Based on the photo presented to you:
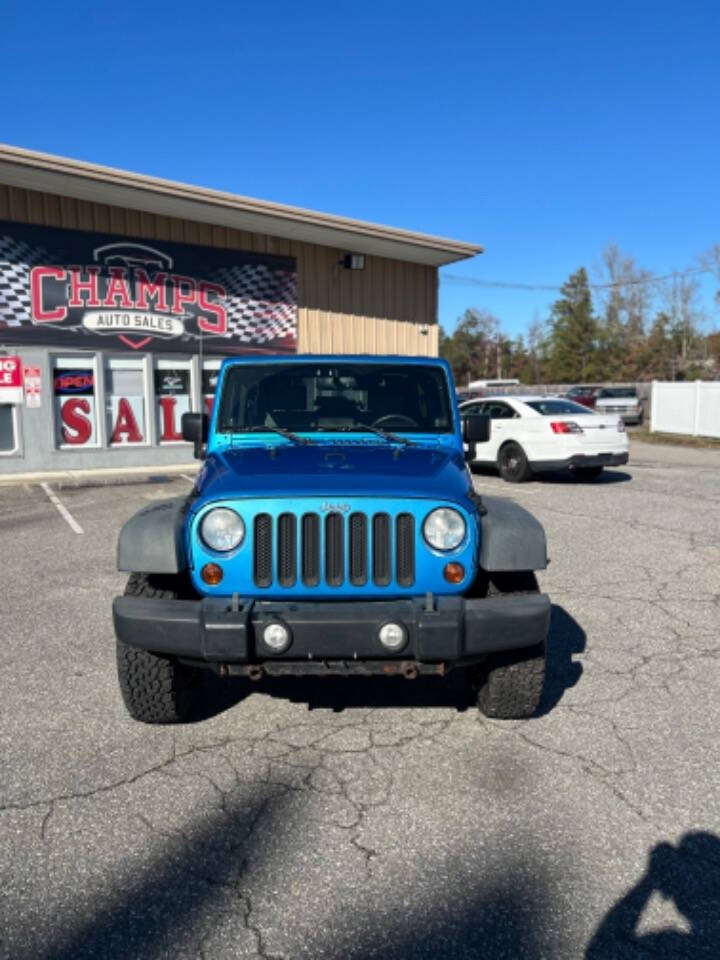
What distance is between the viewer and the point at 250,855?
274 centimetres

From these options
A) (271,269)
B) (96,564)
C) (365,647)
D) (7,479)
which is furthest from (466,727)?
(271,269)

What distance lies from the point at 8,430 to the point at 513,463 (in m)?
9.39

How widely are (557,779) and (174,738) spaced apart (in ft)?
5.99

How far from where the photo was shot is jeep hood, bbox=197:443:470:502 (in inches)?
130

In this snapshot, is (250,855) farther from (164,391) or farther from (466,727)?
(164,391)

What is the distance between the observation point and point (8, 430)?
14.0 meters

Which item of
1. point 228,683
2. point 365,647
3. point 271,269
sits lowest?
point 228,683

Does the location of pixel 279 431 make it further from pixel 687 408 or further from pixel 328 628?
pixel 687 408

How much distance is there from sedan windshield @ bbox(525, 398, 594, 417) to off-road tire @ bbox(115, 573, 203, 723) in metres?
10.2

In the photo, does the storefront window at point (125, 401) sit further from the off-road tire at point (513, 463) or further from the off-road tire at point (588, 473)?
the off-road tire at point (588, 473)

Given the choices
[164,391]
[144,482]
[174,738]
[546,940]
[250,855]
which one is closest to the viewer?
[546,940]

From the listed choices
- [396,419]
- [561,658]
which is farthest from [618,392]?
[396,419]

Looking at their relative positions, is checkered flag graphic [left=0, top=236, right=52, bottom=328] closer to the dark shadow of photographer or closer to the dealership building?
the dealership building

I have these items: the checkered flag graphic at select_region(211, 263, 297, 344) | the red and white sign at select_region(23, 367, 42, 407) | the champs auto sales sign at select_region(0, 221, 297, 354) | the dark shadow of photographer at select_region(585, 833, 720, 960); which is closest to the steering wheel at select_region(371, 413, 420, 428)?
the dark shadow of photographer at select_region(585, 833, 720, 960)
